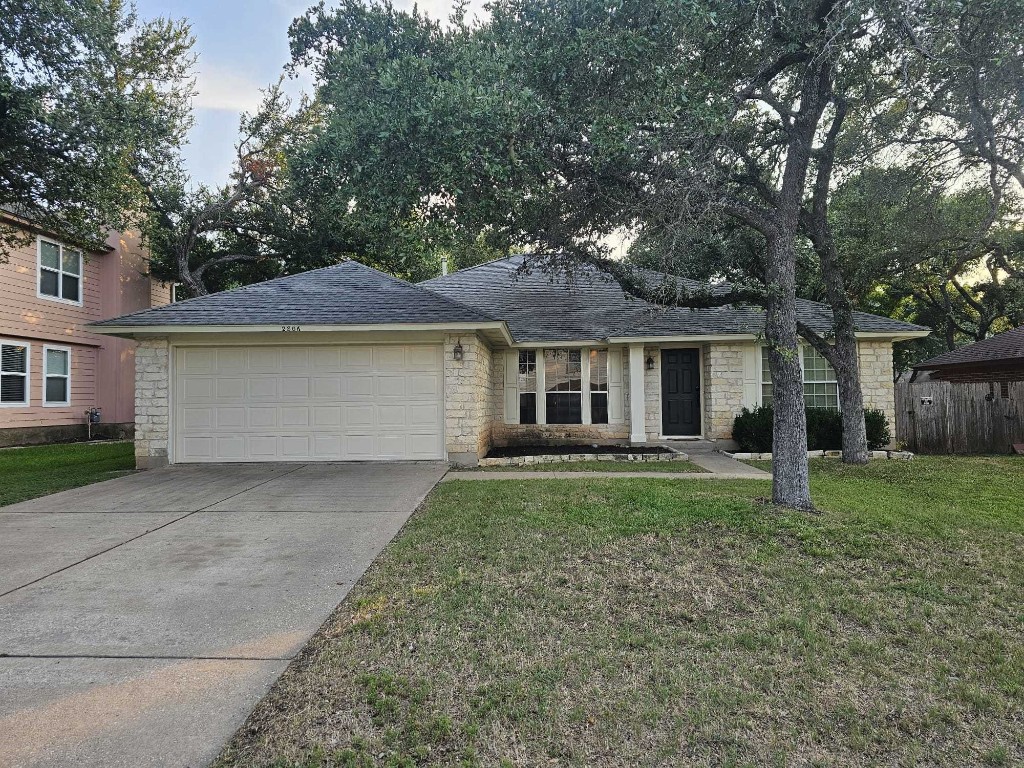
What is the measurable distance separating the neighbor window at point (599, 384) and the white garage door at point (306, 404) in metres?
4.05

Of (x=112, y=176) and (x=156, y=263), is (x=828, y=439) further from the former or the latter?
(x=156, y=263)

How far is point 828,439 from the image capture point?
10836 millimetres

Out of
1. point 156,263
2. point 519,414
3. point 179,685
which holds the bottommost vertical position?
point 179,685

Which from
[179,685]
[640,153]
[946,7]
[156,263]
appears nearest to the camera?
[179,685]

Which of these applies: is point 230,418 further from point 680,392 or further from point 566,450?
point 680,392

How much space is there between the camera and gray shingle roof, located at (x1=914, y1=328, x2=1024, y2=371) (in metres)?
13.8

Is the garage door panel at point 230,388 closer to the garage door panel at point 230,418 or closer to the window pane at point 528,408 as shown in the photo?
the garage door panel at point 230,418

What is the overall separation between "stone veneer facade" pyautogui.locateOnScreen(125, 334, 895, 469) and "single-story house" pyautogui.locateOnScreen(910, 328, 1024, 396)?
17.7ft

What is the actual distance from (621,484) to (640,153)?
4265mm

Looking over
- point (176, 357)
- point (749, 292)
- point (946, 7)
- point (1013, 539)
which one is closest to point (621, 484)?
point (749, 292)

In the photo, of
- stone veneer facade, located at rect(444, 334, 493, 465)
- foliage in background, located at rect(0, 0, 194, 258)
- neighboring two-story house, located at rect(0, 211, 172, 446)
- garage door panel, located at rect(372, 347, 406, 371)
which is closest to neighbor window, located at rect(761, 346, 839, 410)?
stone veneer facade, located at rect(444, 334, 493, 465)

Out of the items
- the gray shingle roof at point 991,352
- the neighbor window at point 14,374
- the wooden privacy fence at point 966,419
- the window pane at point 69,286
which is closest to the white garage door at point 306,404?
the neighbor window at point 14,374

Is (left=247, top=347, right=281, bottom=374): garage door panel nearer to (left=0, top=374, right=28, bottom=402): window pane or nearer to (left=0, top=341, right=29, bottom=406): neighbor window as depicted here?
(left=0, top=341, right=29, bottom=406): neighbor window

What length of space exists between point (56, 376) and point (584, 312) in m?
14.8
